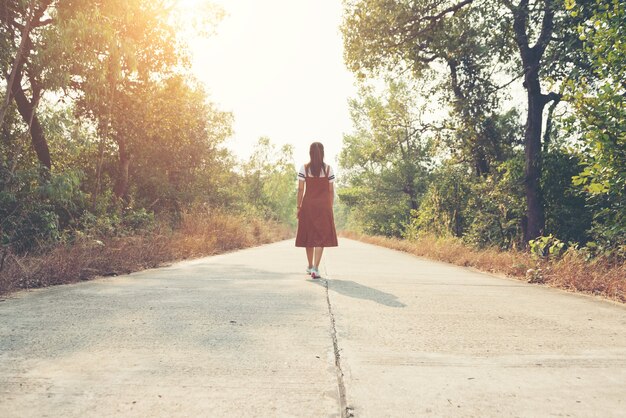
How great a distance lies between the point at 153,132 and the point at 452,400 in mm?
13356

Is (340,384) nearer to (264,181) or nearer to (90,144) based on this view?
(90,144)

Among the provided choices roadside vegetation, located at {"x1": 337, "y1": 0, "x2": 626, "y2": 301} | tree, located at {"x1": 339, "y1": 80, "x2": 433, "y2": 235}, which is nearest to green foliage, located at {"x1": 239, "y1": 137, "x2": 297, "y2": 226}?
tree, located at {"x1": 339, "y1": 80, "x2": 433, "y2": 235}

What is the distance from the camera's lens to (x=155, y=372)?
212cm

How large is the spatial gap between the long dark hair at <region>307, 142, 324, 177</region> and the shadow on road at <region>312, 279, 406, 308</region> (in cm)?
163

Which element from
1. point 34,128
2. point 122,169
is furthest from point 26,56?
point 122,169

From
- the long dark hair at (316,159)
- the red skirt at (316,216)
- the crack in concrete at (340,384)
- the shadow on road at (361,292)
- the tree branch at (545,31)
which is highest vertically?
the tree branch at (545,31)

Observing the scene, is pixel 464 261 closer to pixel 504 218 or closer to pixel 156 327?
pixel 504 218

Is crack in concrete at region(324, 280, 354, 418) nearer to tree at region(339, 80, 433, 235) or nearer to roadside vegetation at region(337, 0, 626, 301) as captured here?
roadside vegetation at region(337, 0, 626, 301)

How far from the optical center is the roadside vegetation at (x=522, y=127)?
17.9ft

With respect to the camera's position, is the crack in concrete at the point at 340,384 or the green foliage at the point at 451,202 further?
the green foliage at the point at 451,202

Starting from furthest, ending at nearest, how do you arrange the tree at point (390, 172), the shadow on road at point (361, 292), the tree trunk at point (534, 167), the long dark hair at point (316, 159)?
the tree at point (390, 172), the tree trunk at point (534, 167), the long dark hair at point (316, 159), the shadow on road at point (361, 292)

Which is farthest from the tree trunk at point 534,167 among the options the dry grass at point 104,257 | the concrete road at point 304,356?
the dry grass at point 104,257

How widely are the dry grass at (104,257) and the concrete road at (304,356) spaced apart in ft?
1.70

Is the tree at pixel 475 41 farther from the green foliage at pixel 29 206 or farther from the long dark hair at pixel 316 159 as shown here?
the green foliage at pixel 29 206
